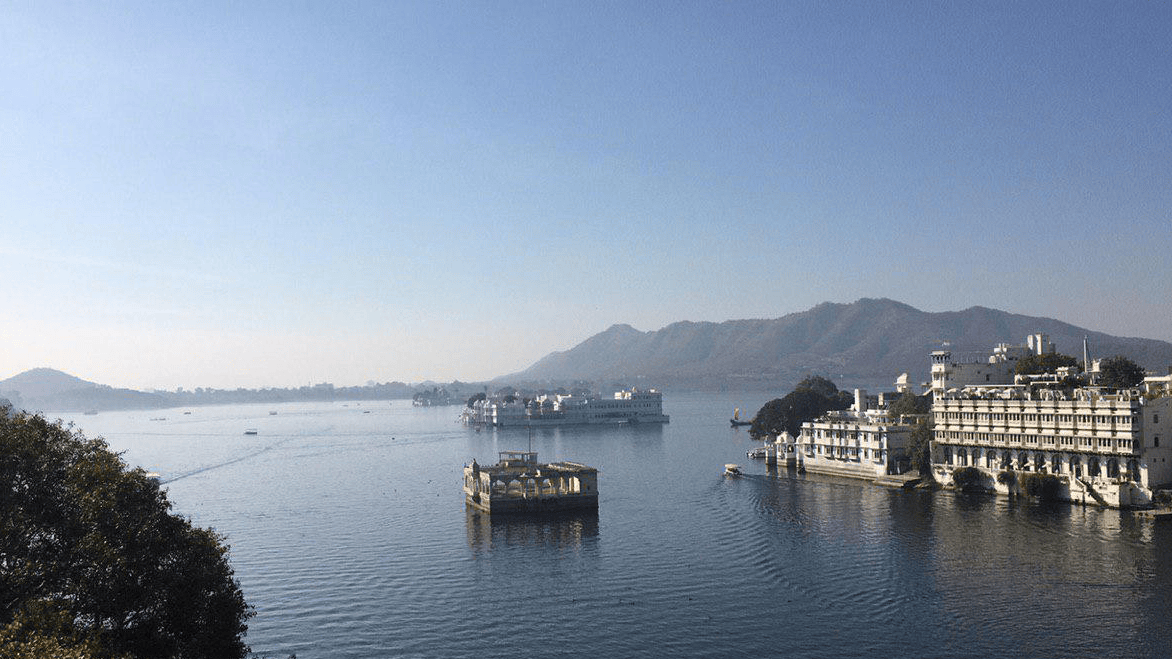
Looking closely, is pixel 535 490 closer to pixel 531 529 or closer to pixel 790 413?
pixel 531 529

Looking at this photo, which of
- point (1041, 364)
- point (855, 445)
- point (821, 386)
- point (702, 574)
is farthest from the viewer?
point (821, 386)

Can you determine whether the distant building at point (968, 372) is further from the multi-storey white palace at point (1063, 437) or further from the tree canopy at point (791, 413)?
the tree canopy at point (791, 413)

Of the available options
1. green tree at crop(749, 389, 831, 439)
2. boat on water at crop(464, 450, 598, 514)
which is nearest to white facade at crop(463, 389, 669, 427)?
green tree at crop(749, 389, 831, 439)

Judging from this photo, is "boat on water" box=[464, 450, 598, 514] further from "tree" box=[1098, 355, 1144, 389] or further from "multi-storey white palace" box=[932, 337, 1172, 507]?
"tree" box=[1098, 355, 1144, 389]

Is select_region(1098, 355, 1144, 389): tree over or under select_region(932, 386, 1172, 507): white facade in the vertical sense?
over

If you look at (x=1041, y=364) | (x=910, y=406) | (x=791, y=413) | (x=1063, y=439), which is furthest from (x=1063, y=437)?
(x=791, y=413)
